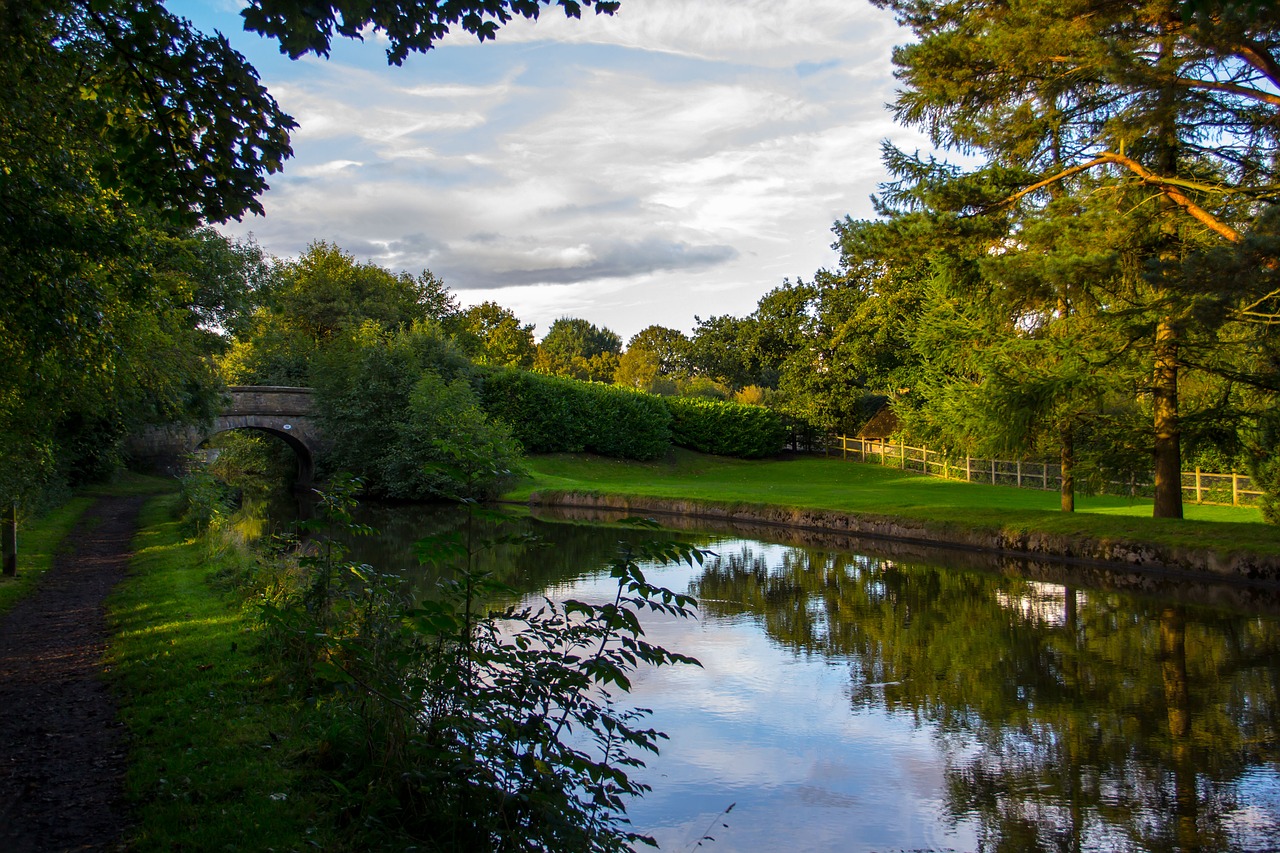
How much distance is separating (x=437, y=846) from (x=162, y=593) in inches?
334

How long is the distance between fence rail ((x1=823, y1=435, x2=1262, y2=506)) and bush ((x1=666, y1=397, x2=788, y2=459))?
4.65 metres

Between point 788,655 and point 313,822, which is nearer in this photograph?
point 313,822

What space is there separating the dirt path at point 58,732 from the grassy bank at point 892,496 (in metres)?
14.7

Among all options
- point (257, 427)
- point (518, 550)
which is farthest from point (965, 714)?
point (257, 427)

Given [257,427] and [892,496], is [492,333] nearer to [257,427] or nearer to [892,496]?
[257,427]

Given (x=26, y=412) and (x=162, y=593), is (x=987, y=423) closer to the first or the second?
(x=162, y=593)

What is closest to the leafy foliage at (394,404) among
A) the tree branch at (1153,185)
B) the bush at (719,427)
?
the bush at (719,427)

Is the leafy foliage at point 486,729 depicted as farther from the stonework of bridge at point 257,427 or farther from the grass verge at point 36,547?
the stonework of bridge at point 257,427

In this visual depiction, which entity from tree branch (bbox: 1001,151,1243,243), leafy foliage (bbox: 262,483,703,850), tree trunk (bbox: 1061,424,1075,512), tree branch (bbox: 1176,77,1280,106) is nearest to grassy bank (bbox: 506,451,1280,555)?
tree trunk (bbox: 1061,424,1075,512)

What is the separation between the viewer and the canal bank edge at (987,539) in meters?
14.1

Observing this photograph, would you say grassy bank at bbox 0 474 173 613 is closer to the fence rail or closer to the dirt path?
the dirt path

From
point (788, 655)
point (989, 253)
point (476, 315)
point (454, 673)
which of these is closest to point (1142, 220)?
point (989, 253)

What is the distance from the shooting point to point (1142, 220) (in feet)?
50.7

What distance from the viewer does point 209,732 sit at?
6098mm
